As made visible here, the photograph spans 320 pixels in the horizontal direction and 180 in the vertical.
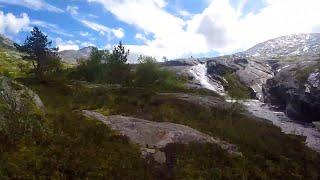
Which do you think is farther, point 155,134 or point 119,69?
point 119,69

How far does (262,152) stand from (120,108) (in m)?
17.2

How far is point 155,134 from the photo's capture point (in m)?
28.7

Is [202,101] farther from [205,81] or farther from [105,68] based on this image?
[205,81]

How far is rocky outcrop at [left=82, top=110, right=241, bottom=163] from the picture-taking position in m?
27.0

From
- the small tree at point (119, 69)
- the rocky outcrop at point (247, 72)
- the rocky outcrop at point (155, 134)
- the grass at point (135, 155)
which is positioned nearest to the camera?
the grass at point (135, 155)

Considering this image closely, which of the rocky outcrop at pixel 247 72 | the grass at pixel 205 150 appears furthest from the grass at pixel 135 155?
the rocky outcrop at pixel 247 72

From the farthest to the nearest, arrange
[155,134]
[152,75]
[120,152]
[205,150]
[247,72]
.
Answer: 1. [247,72]
2. [152,75]
3. [155,134]
4. [205,150]
5. [120,152]

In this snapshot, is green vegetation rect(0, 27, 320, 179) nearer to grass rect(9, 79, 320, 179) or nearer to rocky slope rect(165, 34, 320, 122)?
grass rect(9, 79, 320, 179)

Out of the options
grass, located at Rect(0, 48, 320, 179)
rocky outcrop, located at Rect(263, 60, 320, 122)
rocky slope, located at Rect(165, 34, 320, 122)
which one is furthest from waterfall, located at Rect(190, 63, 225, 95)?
grass, located at Rect(0, 48, 320, 179)

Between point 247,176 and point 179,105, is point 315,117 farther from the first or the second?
point 247,176

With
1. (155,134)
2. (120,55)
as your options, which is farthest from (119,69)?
(155,134)

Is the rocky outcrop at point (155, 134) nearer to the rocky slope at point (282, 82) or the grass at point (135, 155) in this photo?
the grass at point (135, 155)

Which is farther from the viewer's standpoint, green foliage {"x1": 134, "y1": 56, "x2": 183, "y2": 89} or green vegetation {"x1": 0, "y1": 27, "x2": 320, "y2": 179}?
green foliage {"x1": 134, "y1": 56, "x2": 183, "y2": 89}

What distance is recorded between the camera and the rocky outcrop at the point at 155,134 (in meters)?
27.0
